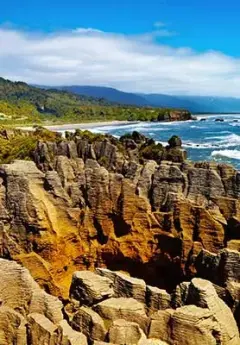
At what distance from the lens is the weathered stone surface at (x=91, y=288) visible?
1038 cm

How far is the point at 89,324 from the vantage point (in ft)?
31.4

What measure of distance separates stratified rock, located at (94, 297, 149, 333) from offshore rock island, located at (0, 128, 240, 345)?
0.02 m

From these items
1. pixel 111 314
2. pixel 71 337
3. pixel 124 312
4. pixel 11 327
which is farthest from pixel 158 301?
pixel 11 327

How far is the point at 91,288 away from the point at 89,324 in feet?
3.14

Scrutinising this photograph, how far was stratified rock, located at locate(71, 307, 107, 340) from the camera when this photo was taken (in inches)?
370

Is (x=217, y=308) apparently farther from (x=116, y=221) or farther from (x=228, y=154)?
(x=228, y=154)

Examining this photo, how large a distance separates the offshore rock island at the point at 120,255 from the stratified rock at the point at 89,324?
0.8 inches

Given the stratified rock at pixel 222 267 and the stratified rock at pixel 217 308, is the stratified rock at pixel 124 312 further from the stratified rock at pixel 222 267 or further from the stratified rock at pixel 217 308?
the stratified rock at pixel 222 267

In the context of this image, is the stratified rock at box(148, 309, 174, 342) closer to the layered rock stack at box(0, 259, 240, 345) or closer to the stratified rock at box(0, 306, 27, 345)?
the layered rock stack at box(0, 259, 240, 345)

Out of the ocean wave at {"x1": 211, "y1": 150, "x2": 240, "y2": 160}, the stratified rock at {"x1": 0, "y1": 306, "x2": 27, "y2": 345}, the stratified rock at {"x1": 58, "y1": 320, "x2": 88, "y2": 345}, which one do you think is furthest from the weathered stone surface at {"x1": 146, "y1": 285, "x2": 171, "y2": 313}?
the ocean wave at {"x1": 211, "y1": 150, "x2": 240, "y2": 160}

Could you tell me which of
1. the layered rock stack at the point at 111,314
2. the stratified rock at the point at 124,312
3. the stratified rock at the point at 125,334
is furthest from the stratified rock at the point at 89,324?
the stratified rock at the point at 125,334

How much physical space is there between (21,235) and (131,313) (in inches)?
239

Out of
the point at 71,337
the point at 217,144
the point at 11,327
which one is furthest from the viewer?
the point at 217,144

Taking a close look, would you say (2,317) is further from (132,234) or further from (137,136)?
(137,136)
